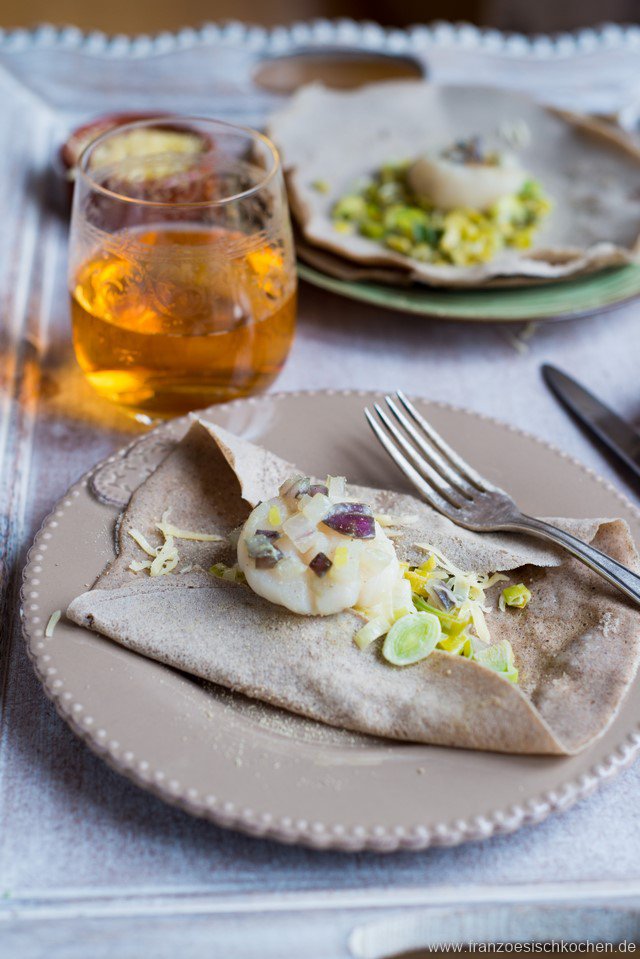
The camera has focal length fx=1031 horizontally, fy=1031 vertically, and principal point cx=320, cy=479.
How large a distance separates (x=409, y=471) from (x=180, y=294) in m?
0.37

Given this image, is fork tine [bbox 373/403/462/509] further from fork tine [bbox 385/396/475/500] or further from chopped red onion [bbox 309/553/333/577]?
chopped red onion [bbox 309/553/333/577]

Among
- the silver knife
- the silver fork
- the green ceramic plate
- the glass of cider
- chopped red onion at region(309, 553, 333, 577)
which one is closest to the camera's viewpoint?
chopped red onion at region(309, 553, 333, 577)

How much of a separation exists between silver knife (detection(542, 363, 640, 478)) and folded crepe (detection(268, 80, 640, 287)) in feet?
0.59

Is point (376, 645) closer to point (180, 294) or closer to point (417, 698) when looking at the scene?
point (417, 698)

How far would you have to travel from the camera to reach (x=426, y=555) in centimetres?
111

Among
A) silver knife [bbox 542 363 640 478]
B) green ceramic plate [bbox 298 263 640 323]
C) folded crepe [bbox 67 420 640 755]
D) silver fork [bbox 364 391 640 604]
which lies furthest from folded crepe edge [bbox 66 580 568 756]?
green ceramic plate [bbox 298 263 640 323]

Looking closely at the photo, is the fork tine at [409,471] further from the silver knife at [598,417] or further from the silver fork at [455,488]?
the silver knife at [598,417]

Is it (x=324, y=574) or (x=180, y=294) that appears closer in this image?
(x=324, y=574)

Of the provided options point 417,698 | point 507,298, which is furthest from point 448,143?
point 417,698

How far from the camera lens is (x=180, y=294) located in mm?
1305

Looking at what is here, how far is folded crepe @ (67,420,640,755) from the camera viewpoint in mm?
913

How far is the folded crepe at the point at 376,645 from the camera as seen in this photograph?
3.00 feet

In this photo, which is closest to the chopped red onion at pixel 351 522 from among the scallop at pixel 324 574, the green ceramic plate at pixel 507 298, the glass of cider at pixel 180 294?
the scallop at pixel 324 574

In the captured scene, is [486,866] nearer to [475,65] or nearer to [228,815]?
[228,815]
